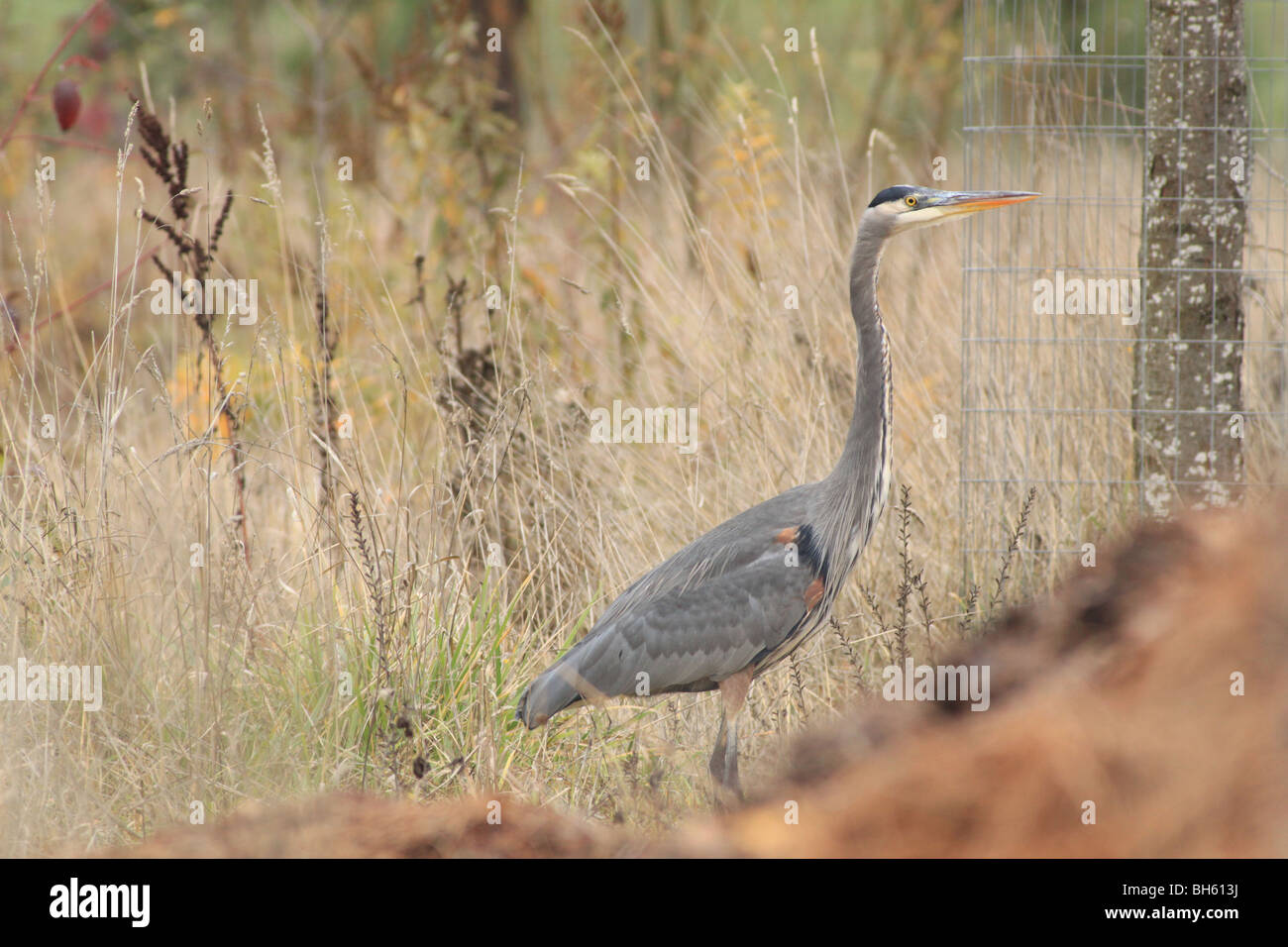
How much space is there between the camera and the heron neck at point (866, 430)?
4074 millimetres

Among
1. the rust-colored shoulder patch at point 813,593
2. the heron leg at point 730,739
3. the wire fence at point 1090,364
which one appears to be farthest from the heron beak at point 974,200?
the heron leg at point 730,739

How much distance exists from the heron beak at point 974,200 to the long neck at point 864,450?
0.68 ft

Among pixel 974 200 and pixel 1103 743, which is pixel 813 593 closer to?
pixel 974 200

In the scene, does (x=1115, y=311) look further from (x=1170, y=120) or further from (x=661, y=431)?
(x=661, y=431)

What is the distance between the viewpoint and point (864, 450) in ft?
13.5

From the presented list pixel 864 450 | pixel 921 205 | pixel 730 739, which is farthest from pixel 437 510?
pixel 921 205

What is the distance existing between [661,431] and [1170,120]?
222cm

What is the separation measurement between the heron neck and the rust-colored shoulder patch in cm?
14

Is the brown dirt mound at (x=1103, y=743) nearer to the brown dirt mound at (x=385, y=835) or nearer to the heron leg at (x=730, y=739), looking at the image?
the brown dirt mound at (x=385, y=835)

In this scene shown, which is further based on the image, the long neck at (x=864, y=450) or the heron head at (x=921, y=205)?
the heron head at (x=921, y=205)

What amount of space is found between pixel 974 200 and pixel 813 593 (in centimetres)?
137

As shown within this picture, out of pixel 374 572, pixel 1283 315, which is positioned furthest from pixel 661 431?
pixel 1283 315

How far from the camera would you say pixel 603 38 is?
6793 millimetres

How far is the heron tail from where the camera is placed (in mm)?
3754
